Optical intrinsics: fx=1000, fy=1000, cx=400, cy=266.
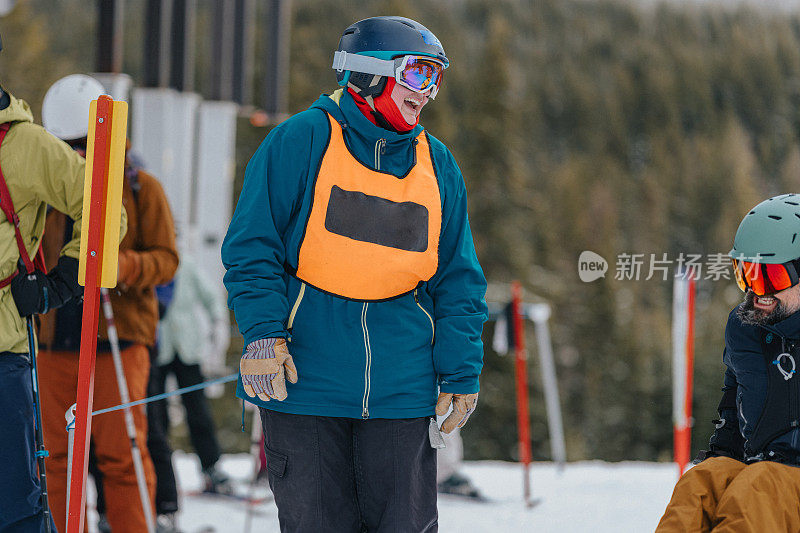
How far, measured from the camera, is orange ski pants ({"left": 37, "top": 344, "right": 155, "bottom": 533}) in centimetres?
315

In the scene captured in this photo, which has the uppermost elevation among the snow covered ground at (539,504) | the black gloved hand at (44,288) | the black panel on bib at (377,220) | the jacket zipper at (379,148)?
the jacket zipper at (379,148)

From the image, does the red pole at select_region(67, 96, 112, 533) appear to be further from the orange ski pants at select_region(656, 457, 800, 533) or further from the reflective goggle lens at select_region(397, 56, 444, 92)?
the orange ski pants at select_region(656, 457, 800, 533)

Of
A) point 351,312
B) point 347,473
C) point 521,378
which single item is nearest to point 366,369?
point 351,312

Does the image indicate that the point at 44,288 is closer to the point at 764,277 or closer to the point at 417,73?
the point at 417,73

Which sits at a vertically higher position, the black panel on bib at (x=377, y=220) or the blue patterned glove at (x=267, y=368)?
the black panel on bib at (x=377, y=220)

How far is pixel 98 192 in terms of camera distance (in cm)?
226

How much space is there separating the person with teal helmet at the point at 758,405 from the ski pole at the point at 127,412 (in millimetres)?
1784

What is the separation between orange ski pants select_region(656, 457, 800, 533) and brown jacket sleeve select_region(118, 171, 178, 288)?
74.3 inches

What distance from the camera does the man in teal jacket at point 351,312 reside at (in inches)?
84.0

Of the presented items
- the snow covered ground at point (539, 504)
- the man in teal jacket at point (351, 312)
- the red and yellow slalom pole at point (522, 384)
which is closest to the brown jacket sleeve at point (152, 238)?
the man in teal jacket at point (351, 312)

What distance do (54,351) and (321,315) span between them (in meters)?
1.35

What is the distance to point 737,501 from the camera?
2.17 meters

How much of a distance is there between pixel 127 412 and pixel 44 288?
857 millimetres

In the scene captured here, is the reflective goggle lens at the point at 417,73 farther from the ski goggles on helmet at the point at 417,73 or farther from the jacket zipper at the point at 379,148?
the jacket zipper at the point at 379,148
